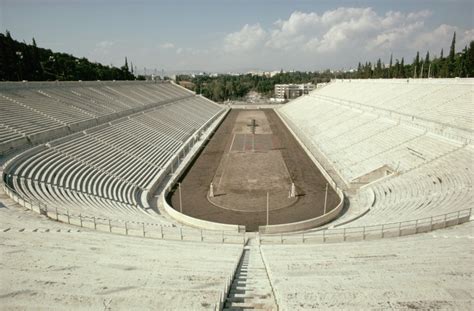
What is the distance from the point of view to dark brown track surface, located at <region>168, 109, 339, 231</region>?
741 inches

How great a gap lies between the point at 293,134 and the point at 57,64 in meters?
50.7

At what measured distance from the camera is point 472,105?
26.2 m

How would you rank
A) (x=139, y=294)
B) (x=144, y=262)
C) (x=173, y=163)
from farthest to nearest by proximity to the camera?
(x=173, y=163) → (x=144, y=262) → (x=139, y=294)

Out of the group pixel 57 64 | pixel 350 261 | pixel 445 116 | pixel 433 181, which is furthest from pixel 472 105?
pixel 57 64

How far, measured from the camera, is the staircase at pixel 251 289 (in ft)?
26.0

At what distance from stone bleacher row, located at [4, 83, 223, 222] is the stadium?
13cm

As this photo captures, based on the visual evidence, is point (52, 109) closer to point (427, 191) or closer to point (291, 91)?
point (427, 191)

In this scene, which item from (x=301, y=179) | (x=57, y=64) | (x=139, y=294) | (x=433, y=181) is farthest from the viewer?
(x=57, y=64)

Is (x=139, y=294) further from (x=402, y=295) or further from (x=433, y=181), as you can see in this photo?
(x=433, y=181)

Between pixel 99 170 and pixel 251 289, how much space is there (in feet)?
53.4

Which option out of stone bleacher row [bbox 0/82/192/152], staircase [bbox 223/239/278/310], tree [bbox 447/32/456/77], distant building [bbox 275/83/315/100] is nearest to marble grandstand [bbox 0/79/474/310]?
staircase [bbox 223/239/278/310]

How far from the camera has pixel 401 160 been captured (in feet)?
76.6

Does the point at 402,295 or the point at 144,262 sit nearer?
the point at 402,295

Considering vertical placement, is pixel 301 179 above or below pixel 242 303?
below
